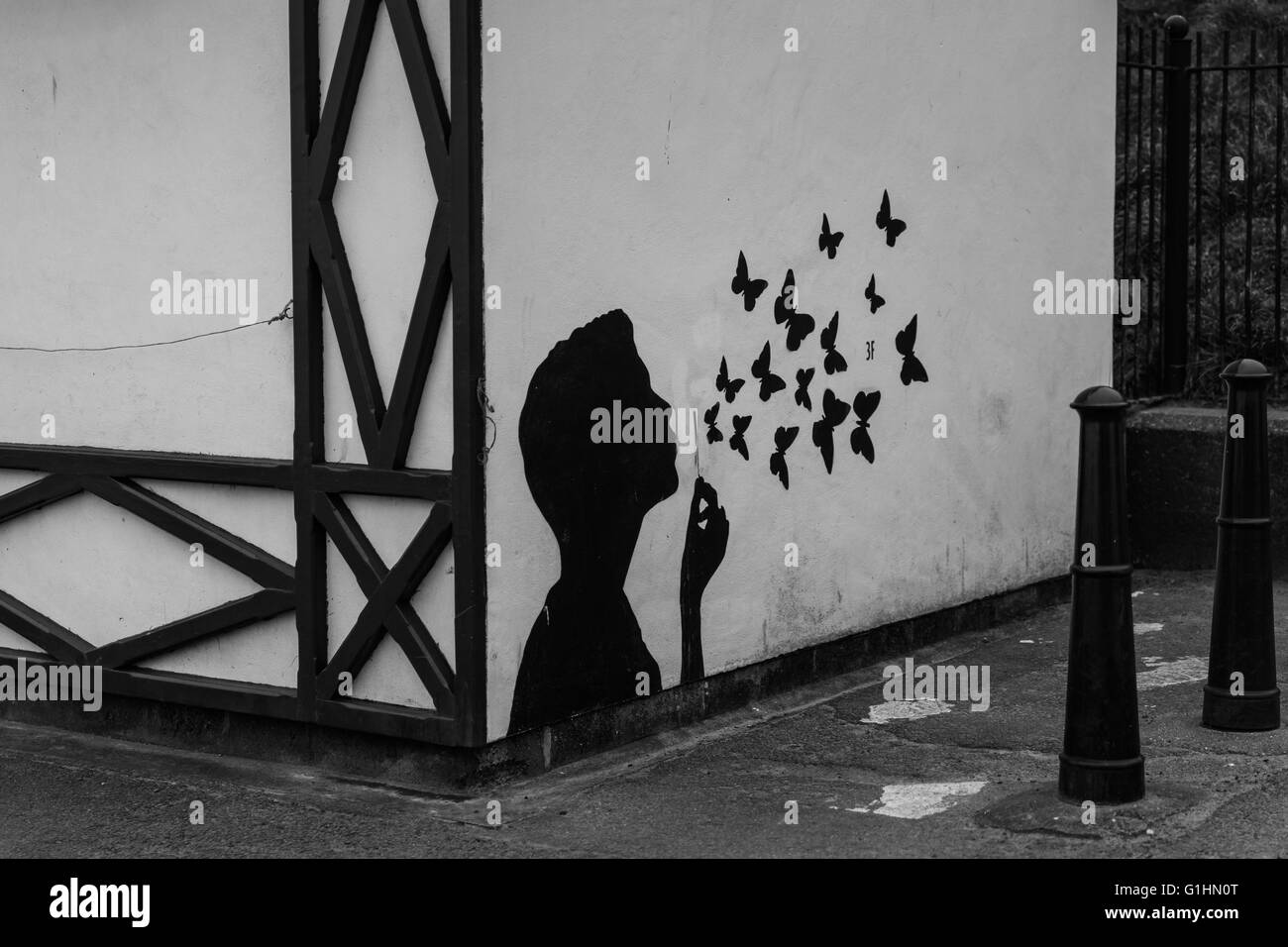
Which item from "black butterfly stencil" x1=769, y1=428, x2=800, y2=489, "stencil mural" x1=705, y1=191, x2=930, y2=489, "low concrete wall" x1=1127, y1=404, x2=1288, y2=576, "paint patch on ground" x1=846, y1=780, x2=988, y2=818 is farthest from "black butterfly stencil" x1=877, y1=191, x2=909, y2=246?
"paint patch on ground" x1=846, y1=780, x2=988, y2=818

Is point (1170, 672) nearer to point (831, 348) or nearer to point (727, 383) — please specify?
point (831, 348)

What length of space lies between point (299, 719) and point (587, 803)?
1043mm

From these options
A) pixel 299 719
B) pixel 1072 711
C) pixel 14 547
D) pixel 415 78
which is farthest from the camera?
pixel 14 547

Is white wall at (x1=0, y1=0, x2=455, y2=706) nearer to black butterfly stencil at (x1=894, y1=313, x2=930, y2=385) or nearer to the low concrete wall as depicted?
black butterfly stencil at (x1=894, y1=313, x2=930, y2=385)

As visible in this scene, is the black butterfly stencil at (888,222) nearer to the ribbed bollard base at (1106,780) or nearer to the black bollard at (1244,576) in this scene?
the black bollard at (1244,576)

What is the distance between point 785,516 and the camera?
6.53 metres

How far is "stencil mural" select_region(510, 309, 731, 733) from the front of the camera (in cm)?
546

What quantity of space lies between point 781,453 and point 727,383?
0.44 m

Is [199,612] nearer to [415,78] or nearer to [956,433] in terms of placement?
[415,78]

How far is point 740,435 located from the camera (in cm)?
630

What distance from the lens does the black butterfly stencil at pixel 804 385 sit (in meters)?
6.57

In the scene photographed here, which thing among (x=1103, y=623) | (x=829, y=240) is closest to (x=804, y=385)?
(x=829, y=240)

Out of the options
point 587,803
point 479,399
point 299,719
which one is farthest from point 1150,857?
point 299,719

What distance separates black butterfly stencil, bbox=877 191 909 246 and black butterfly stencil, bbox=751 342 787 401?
934 millimetres
